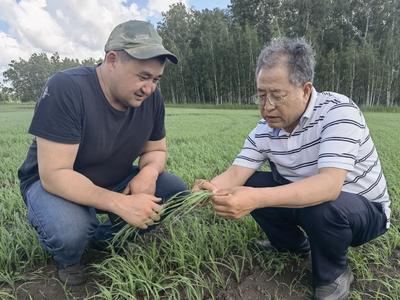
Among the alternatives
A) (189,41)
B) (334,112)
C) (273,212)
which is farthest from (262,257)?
(189,41)

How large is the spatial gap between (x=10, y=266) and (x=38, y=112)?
90cm

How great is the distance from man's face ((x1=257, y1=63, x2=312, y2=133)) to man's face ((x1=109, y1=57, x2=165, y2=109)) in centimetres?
59

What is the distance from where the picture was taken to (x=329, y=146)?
72.5 inches

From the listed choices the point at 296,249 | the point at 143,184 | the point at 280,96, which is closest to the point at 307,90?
the point at 280,96

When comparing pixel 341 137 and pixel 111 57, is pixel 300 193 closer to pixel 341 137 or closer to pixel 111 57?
pixel 341 137

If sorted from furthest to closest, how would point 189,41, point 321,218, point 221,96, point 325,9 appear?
point 189,41, point 221,96, point 325,9, point 321,218

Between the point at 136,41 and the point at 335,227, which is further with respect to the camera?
the point at 136,41

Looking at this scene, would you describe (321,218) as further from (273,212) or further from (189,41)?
(189,41)

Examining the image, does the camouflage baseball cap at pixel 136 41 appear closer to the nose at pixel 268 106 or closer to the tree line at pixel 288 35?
the nose at pixel 268 106

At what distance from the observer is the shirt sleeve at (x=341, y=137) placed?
5.95ft

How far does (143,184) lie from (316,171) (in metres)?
1.04

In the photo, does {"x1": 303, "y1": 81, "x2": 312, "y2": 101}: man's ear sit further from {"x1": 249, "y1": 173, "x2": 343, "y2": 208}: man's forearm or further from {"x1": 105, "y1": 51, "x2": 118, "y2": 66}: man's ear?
{"x1": 105, "y1": 51, "x2": 118, "y2": 66}: man's ear

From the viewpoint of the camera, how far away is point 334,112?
1917 millimetres

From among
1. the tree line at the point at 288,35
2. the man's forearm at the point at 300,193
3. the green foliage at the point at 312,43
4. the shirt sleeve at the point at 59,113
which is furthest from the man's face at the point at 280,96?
the green foliage at the point at 312,43
